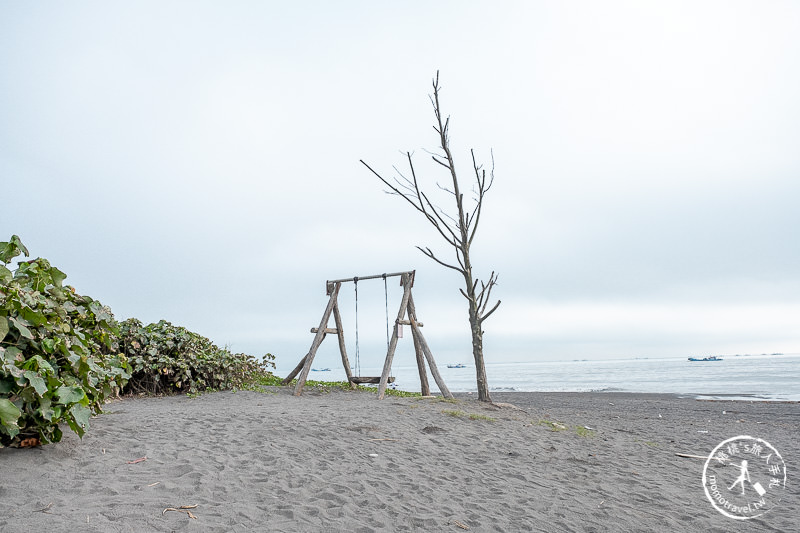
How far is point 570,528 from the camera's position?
13.8 feet

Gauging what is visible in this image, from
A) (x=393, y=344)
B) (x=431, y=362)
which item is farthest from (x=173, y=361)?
(x=431, y=362)

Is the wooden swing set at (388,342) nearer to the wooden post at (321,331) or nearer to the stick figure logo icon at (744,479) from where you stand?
the wooden post at (321,331)

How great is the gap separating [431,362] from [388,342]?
1045 millimetres

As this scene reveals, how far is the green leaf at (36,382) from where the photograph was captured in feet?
13.7

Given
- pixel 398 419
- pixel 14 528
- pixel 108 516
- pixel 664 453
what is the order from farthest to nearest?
pixel 398 419 → pixel 664 453 → pixel 108 516 → pixel 14 528

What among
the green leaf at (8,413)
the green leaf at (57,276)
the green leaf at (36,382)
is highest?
the green leaf at (57,276)

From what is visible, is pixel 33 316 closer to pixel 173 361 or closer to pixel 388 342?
pixel 173 361

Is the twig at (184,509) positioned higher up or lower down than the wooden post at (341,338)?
lower down

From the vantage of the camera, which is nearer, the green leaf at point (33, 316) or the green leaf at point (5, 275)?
the green leaf at point (33, 316)

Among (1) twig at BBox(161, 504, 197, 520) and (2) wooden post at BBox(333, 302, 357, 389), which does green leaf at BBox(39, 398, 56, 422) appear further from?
(2) wooden post at BBox(333, 302, 357, 389)

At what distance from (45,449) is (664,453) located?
737cm

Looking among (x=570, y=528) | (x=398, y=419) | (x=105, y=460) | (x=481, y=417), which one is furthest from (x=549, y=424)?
(x=105, y=460)

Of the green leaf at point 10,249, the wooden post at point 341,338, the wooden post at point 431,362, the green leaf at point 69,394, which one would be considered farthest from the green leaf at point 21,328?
the wooden post at point 341,338

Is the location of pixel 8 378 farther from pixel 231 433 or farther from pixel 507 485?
pixel 507 485
